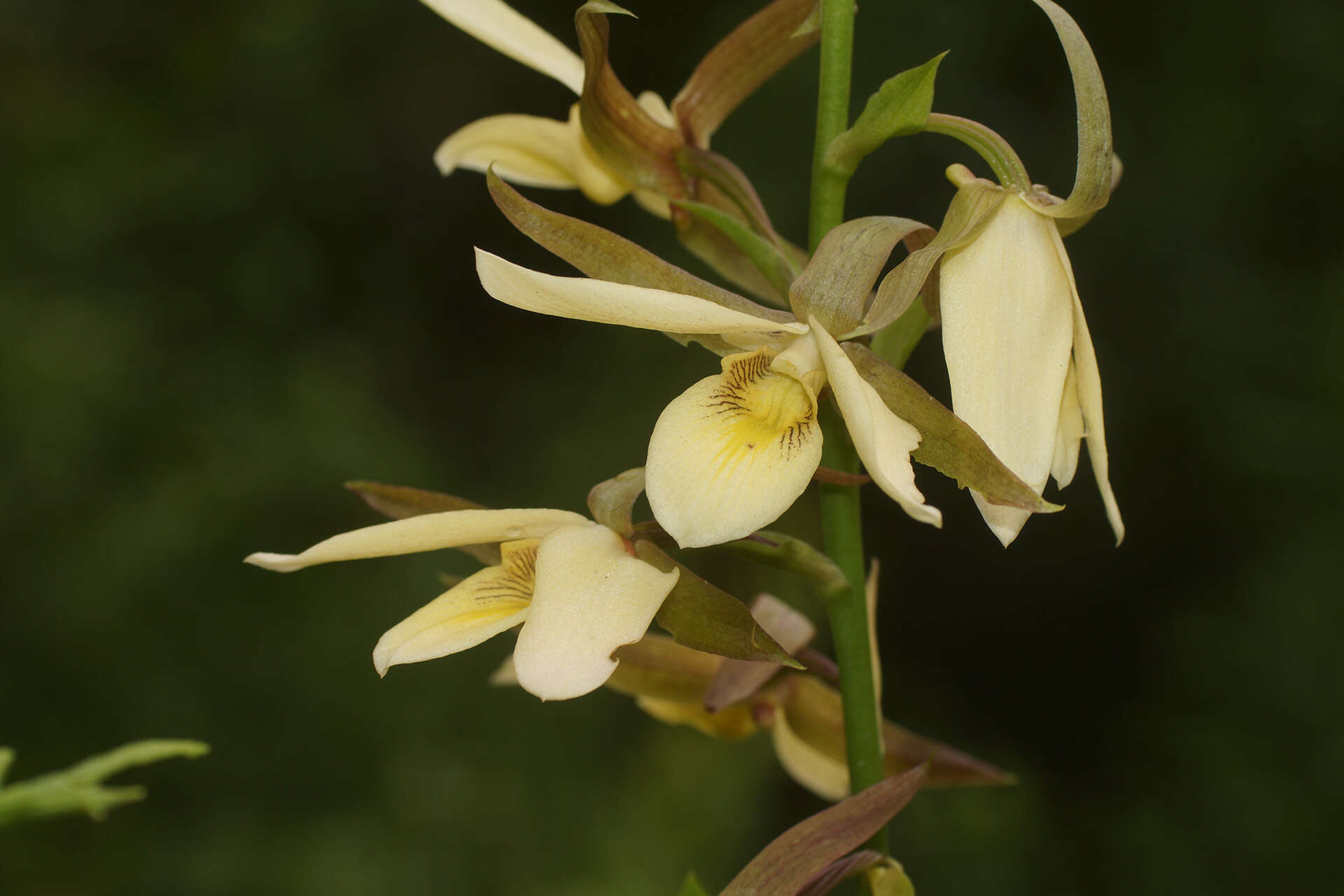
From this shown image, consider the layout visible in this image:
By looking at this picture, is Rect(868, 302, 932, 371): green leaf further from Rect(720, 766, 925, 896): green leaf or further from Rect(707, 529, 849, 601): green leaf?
Rect(720, 766, 925, 896): green leaf

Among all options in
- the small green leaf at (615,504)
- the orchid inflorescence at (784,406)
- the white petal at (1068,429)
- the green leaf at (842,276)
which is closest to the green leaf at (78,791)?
the orchid inflorescence at (784,406)

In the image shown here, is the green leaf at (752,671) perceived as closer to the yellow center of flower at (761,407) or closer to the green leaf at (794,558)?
the green leaf at (794,558)

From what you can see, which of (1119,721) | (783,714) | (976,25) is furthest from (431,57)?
(783,714)

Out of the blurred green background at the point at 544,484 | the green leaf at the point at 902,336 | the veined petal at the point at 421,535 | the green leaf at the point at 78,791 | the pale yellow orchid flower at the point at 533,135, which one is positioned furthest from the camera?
the blurred green background at the point at 544,484

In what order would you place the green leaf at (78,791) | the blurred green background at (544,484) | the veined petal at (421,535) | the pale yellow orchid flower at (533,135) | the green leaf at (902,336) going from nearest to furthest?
the green leaf at (78,791)
the veined petal at (421,535)
the green leaf at (902,336)
the pale yellow orchid flower at (533,135)
the blurred green background at (544,484)

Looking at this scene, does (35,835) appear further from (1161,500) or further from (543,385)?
(1161,500)

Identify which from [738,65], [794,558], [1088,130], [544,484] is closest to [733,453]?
[794,558]
